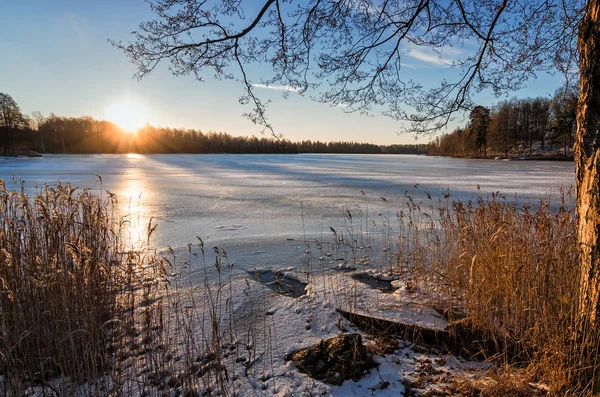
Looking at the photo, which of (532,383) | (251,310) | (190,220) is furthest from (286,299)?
(190,220)

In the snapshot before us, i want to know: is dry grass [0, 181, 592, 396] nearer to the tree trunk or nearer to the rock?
the tree trunk

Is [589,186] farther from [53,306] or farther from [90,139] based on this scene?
[90,139]

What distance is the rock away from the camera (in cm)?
265

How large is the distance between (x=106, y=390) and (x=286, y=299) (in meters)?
2.13

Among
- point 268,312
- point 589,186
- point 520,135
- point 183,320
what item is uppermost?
point 520,135

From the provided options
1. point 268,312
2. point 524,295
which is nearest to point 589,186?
point 524,295

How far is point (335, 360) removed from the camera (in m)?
2.75

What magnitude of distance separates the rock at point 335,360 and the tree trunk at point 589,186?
1.57m

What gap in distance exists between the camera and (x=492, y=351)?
9.97 feet

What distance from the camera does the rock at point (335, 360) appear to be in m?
2.65

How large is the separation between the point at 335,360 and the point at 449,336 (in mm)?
1282

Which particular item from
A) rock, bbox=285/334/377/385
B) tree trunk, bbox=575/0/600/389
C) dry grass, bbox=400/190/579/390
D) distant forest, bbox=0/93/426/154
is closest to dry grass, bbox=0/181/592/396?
dry grass, bbox=400/190/579/390

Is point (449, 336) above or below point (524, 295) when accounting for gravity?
below

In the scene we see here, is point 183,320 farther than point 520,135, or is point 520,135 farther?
point 520,135
